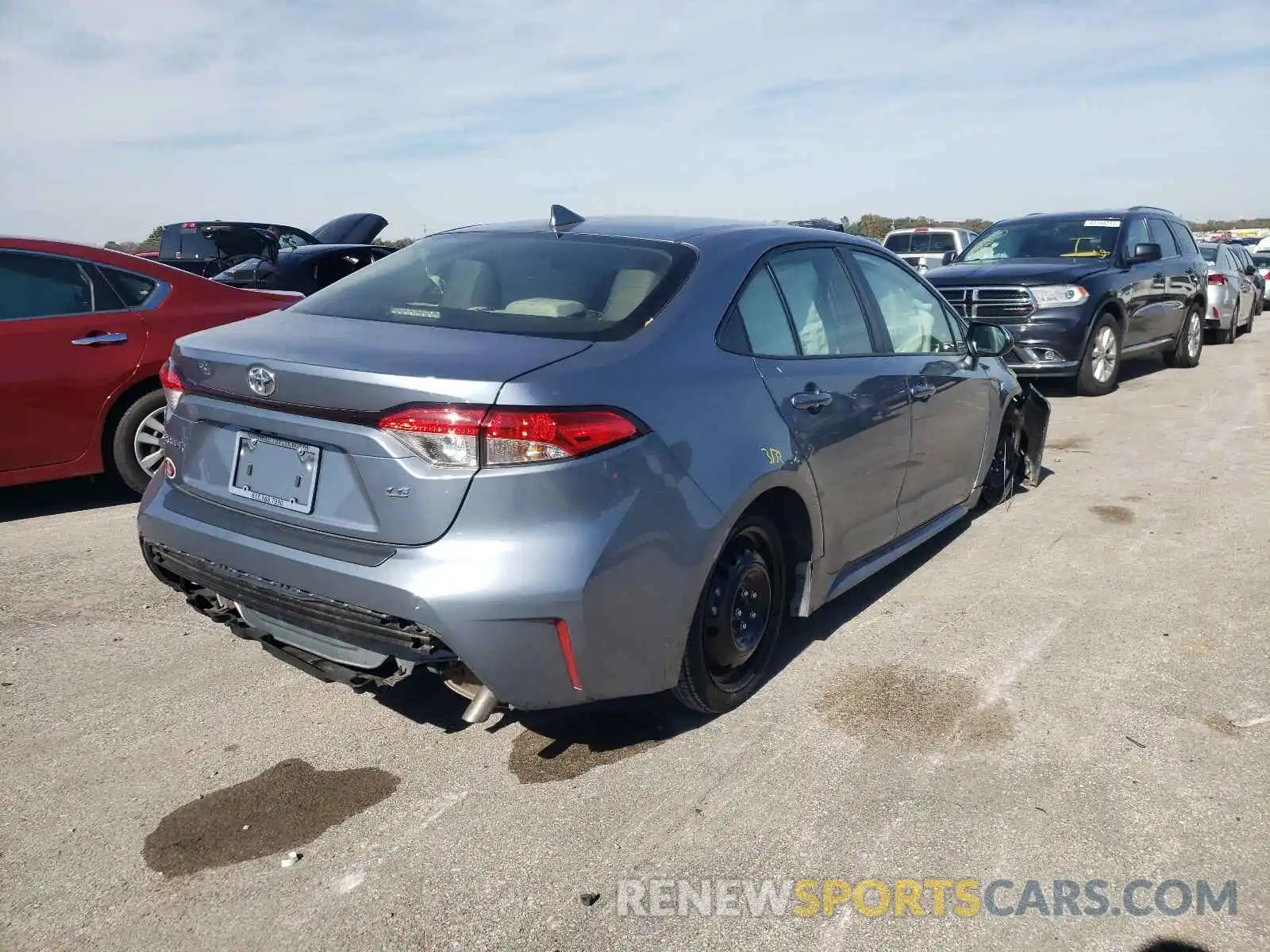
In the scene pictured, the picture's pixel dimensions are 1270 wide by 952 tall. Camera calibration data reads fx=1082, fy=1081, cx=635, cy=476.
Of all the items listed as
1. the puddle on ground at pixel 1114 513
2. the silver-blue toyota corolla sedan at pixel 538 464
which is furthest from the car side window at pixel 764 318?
the puddle on ground at pixel 1114 513

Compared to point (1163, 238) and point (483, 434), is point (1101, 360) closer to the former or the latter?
point (1163, 238)

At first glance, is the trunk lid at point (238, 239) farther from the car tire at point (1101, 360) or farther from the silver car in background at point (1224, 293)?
the silver car in background at point (1224, 293)

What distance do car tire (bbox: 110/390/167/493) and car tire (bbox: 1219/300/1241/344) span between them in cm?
1526

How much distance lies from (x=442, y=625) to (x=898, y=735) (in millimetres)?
1574

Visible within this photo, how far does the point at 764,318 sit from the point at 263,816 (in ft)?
7.27

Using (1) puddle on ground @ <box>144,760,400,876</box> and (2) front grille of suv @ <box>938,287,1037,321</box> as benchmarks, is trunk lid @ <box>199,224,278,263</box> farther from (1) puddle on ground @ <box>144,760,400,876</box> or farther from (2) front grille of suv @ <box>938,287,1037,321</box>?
(1) puddle on ground @ <box>144,760,400,876</box>

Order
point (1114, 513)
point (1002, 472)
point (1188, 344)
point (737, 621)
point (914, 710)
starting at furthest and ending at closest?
1. point (1188, 344)
2. point (1114, 513)
3. point (1002, 472)
4. point (914, 710)
5. point (737, 621)

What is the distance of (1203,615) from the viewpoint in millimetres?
4523

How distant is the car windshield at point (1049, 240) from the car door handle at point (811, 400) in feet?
27.1

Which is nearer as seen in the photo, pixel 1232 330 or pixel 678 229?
pixel 678 229

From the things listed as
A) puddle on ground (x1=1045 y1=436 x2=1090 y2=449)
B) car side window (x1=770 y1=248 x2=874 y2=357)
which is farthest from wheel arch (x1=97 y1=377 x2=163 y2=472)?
puddle on ground (x1=1045 y1=436 x2=1090 y2=449)

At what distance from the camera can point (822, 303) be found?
13.6ft

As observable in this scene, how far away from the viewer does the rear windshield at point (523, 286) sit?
326cm

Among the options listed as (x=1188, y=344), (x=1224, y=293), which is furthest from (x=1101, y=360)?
(x=1224, y=293)
